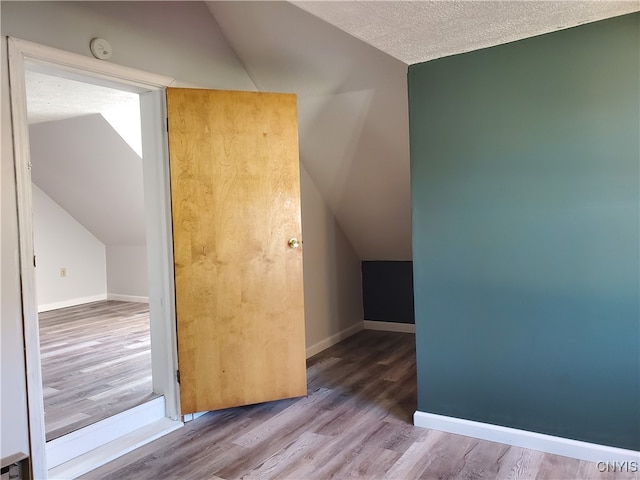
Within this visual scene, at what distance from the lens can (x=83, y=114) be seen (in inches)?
162

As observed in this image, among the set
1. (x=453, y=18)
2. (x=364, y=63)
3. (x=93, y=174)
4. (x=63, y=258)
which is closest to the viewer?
(x=453, y=18)

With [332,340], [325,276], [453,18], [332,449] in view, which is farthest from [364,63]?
[332,340]

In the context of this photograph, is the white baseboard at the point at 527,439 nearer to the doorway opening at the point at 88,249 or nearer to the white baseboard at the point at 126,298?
the doorway opening at the point at 88,249

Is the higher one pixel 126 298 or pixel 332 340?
pixel 126 298

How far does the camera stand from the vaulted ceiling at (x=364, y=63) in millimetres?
1779

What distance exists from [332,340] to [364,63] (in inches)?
92.7

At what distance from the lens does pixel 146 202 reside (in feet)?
8.47

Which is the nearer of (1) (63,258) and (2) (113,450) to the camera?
(2) (113,450)

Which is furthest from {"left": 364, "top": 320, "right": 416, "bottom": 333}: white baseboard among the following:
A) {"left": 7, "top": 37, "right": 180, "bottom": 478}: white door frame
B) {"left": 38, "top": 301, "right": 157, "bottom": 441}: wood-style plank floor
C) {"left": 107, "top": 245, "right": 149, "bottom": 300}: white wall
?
{"left": 107, "top": 245, "right": 149, "bottom": 300}: white wall

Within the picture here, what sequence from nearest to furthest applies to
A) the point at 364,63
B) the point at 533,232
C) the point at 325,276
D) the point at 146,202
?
1. the point at 533,232
2. the point at 146,202
3. the point at 364,63
4. the point at 325,276

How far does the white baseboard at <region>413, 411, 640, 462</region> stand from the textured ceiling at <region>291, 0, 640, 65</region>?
71.4 inches

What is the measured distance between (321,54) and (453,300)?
1.63m

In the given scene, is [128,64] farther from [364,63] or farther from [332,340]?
[332,340]

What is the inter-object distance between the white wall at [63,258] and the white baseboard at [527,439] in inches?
198
